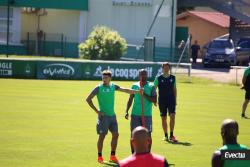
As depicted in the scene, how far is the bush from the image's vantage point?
149 ft

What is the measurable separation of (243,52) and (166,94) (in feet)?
109

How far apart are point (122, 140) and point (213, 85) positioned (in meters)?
21.7

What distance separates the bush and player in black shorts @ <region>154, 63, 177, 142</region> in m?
26.2

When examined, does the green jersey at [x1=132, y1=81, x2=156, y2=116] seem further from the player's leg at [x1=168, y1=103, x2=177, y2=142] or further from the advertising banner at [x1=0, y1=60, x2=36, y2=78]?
the advertising banner at [x1=0, y1=60, x2=36, y2=78]

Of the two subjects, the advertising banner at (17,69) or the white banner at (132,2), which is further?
the white banner at (132,2)

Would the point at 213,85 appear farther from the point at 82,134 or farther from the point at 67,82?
the point at 82,134

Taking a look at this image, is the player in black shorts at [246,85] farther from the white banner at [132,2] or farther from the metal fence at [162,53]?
the white banner at [132,2]

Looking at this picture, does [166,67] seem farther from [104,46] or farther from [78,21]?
[78,21]

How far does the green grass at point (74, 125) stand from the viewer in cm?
1591

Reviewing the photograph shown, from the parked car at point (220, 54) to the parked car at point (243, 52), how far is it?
2.27 feet

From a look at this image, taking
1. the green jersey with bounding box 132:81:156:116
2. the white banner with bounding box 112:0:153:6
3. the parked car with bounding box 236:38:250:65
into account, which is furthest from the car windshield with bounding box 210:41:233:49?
the green jersey with bounding box 132:81:156:116

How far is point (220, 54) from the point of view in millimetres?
50812

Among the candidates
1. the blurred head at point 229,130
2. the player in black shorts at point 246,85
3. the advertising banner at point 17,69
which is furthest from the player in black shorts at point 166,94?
the advertising banner at point 17,69

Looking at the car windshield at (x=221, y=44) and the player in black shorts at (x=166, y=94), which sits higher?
the car windshield at (x=221, y=44)
